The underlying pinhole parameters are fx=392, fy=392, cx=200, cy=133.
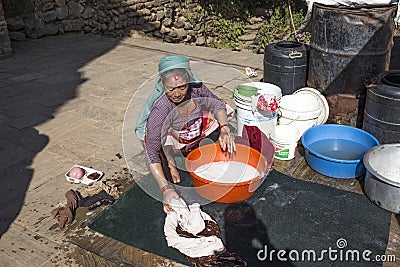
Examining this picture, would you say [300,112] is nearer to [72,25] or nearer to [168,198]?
[168,198]

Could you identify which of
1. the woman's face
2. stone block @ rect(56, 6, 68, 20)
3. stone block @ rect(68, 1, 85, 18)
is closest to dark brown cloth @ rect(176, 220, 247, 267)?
the woman's face

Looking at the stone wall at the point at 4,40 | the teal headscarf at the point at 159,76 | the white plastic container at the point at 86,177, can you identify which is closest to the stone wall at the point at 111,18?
the stone wall at the point at 4,40

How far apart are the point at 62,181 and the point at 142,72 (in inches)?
107

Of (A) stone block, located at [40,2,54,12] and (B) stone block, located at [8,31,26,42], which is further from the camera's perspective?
(A) stone block, located at [40,2,54,12]

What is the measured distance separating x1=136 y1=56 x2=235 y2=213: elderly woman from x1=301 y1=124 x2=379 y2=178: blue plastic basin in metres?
0.68

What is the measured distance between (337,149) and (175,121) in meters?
1.35

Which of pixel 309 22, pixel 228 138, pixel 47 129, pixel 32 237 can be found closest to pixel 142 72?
pixel 47 129

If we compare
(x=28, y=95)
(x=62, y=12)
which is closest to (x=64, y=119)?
(x=28, y=95)

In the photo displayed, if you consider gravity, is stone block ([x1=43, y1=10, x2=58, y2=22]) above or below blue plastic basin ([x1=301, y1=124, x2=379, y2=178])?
above

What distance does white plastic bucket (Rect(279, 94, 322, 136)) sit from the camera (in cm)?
335

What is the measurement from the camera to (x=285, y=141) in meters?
3.16

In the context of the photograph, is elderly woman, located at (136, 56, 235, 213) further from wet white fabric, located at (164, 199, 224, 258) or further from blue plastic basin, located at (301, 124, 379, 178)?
blue plastic basin, located at (301, 124, 379, 178)

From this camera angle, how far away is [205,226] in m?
2.43

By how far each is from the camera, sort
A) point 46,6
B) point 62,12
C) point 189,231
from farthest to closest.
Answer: point 62,12 → point 46,6 → point 189,231
